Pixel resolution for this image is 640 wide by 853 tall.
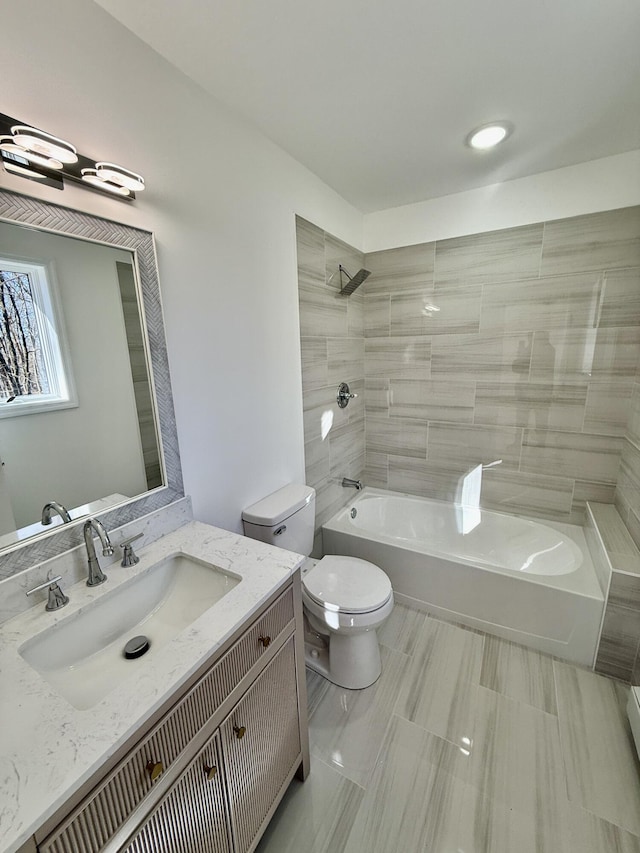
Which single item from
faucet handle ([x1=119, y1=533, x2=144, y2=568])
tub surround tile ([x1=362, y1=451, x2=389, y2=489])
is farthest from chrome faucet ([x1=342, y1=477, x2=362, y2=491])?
faucet handle ([x1=119, y1=533, x2=144, y2=568])

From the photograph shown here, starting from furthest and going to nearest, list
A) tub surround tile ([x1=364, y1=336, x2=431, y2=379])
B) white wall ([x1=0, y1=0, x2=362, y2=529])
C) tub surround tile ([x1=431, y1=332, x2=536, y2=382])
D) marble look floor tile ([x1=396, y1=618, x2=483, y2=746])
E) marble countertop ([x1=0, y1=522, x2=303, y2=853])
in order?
tub surround tile ([x1=364, y1=336, x2=431, y2=379]) → tub surround tile ([x1=431, y1=332, x2=536, y2=382]) → marble look floor tile ([x1=396, y1=618, x2=483, y2=746]) → white wall ([x1=0, y1=0, x2=362, y2=529]) → marble countertop ([x1=0, y1=522, x2=303, y2=853])

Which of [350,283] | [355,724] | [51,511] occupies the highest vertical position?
[350,283]

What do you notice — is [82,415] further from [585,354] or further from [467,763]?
[585,354]

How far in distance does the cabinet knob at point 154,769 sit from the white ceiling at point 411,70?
1.91 m

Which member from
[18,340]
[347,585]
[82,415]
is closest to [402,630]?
[347,585]

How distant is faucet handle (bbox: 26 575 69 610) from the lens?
948 millimetres

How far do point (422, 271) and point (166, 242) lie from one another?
6.08ft

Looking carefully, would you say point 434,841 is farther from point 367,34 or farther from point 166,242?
point 367,34

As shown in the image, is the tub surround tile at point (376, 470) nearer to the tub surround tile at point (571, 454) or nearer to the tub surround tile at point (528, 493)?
the tub surround tile at point (528, 493)

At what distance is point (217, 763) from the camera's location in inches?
35.6

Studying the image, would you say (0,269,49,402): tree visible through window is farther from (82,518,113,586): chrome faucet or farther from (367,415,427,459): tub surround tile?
(367,415,427,459): tub surround tile

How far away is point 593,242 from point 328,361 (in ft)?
5.53

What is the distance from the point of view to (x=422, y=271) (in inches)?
100

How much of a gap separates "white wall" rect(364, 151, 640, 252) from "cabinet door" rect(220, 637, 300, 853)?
2569mm
